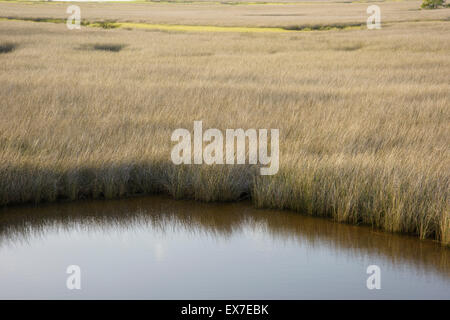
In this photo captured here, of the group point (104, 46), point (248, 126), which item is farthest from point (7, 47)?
point (248, 126)

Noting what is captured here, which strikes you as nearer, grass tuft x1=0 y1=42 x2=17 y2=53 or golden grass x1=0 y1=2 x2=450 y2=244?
golden grass x1=0 y1=2 x2=450 y2=244

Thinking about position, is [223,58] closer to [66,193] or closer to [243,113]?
[243,113]

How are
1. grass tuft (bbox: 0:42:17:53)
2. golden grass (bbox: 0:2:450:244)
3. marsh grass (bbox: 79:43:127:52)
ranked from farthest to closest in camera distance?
marsh grass (bbox: 79:43:127:52), grass tuft (bbox: 0:42:17:53), golden grass (bbox: 0:2:450:244)

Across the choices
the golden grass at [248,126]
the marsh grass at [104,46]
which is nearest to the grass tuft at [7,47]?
the marsh grass at [104,46]

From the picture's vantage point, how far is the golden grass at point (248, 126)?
685 cm

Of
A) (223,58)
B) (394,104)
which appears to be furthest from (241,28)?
(394,104)

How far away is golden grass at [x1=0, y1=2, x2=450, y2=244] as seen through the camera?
685 cm

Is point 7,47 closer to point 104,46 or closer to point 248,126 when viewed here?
point 104,46

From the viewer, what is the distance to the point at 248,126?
10055mm

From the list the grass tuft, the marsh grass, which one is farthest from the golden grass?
the marsh grass

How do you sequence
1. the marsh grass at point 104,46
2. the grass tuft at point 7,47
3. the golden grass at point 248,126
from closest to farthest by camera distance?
the golden grass at point 248,126, the grass tuft at point 7,47, the marsh grass at point 104,46

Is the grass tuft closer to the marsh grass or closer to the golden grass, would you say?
the marsh grass

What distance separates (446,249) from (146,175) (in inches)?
147

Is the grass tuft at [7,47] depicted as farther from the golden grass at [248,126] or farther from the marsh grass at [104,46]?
the golden grass at [248,126]
